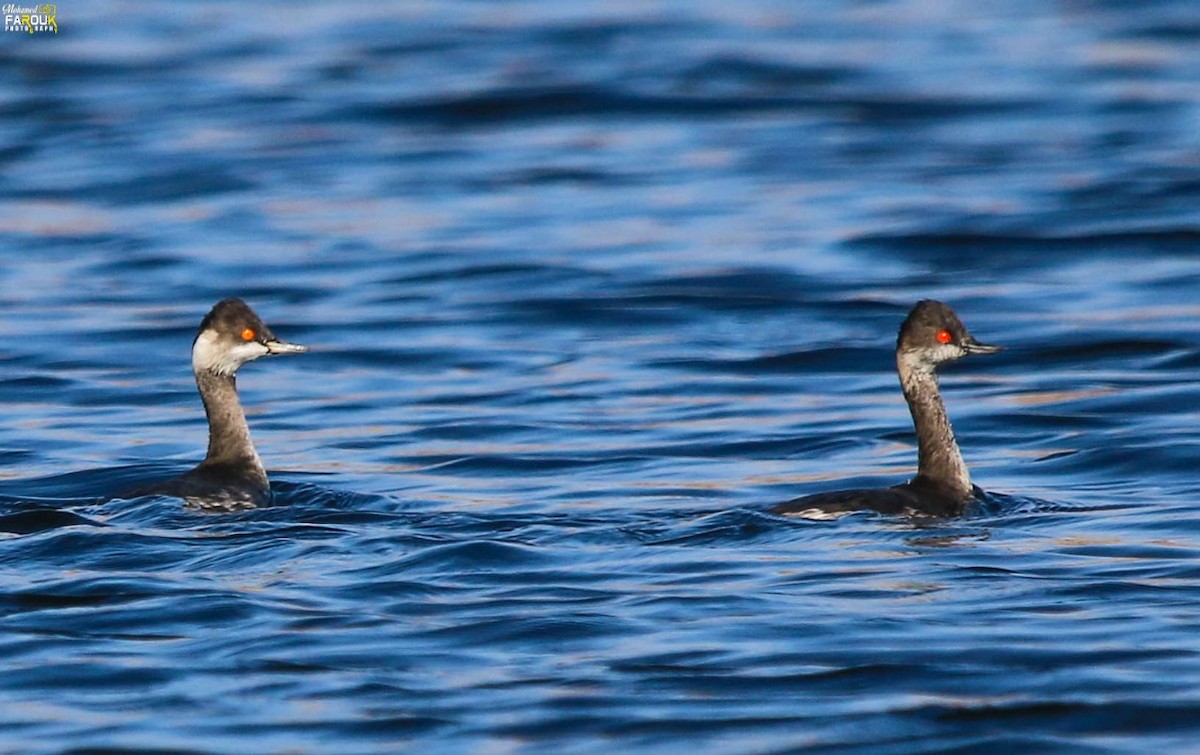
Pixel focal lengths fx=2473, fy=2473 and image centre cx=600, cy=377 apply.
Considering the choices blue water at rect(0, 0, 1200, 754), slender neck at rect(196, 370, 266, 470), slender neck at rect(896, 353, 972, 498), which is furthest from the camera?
slender neck at rect(196, 370, 266, 470)

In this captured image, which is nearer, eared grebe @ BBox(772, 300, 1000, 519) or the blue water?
the blue water

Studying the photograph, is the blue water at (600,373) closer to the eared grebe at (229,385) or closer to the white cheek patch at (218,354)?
the eared grebe at (229,385)

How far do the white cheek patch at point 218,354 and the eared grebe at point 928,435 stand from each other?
10.8ft

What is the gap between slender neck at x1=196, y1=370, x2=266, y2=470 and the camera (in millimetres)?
13023

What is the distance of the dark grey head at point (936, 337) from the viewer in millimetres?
12680

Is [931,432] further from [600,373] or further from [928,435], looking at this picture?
[600,373]

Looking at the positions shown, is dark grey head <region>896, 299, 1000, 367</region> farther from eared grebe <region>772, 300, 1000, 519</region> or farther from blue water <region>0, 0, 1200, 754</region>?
blue water <region>0, 0, 1200, 754</region>

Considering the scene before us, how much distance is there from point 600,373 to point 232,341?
13.5 feet

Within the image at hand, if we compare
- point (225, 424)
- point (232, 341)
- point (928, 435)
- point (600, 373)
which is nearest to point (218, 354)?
point (232, 341)

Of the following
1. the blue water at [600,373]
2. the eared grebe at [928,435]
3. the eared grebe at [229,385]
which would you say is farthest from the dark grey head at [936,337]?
the eared grebe at [229,385]

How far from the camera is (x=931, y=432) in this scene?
41.1ft

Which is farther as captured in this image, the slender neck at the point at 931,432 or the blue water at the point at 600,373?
the slender neck at the point at 931,432

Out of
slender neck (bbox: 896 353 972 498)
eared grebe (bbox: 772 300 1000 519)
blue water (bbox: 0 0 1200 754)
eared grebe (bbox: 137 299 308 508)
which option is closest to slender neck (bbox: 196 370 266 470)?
eared grebe (bbox: 137 299 308 508)

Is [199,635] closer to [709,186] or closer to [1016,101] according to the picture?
[709,186]
